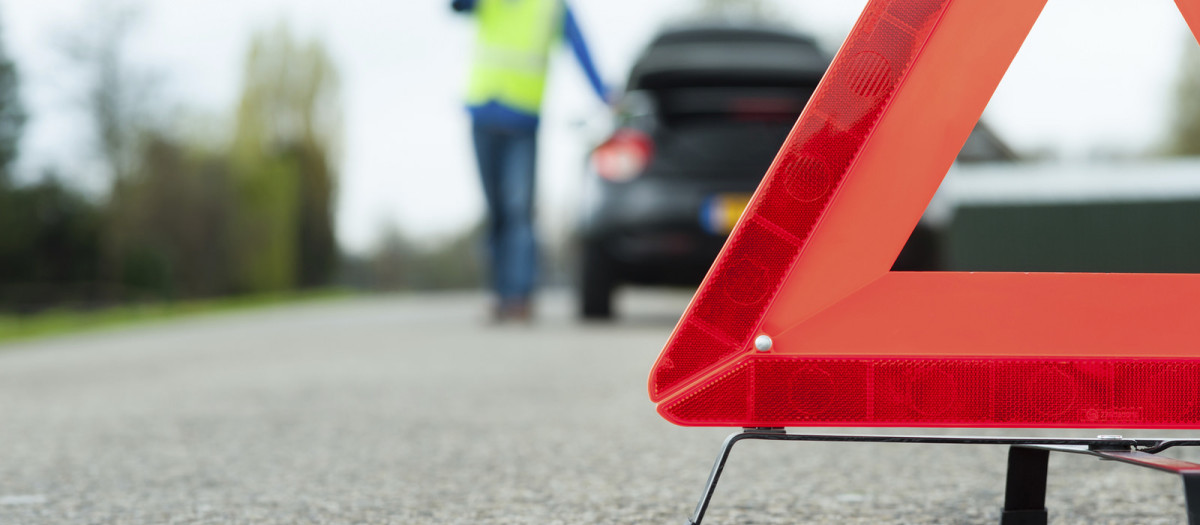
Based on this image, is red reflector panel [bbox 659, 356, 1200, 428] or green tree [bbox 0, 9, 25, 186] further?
green tree [bbox 0, 9, 25, 186]

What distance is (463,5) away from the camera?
7.12 m

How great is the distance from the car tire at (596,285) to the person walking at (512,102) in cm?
38

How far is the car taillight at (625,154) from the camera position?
6871 mm

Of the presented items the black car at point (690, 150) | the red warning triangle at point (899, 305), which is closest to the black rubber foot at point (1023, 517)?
the red warning triangle at point (899, 305)

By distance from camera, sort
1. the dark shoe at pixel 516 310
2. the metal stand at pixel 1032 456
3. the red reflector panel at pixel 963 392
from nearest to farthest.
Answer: the metal stand at pixel 1032 456 < the red reflector panel at pixel 963 392 < the dark shoe at pixel 516 310

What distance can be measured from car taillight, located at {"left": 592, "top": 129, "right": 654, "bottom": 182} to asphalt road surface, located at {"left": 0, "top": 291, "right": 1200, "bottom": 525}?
1984 millimetres

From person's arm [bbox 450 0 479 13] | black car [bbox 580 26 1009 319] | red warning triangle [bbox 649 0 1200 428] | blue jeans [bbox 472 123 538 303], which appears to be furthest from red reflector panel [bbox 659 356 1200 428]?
blue jeans [bbox 472 123 538 303]

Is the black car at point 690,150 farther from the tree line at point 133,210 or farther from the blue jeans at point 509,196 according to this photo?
the tree line at point 133,210

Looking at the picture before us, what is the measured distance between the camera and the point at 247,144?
31844 mm

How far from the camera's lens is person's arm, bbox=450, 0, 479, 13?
7078mm

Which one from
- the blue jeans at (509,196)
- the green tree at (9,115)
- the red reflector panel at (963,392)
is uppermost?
the green tree at (9,115)

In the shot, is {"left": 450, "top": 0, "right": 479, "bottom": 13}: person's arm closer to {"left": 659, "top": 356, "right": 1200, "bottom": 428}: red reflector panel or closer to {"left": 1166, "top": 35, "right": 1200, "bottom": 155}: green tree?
{"left": 659, "top": 356, "right": 1200, "bottom": 428}: red reflector panel

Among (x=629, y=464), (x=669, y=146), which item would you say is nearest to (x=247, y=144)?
(x=669, y=146)

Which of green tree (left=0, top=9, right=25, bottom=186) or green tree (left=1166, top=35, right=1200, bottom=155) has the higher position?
green tree (left=1166, top=35, right=1200, bottom=155)
